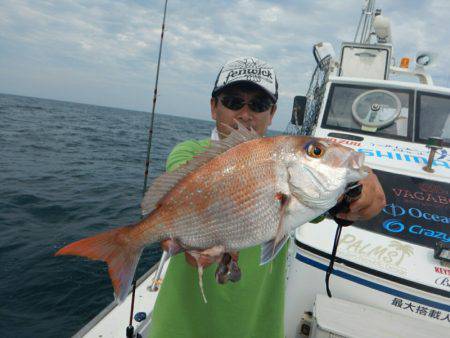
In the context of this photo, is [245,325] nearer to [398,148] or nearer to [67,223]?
[398,148]

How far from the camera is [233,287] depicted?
2186 mm

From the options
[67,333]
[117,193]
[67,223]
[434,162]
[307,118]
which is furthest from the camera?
[117,193]

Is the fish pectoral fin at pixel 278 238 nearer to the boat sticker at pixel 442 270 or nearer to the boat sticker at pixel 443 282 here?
the boat sticker at pixel 443 282

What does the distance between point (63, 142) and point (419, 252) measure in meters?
22.6

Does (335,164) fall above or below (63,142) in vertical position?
above

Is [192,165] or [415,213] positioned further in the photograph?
[415,213]

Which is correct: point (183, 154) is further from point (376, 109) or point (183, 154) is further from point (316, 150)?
point (376, 109)

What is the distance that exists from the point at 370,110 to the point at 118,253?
487 centimetres

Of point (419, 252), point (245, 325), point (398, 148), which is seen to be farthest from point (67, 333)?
point (398, 148)

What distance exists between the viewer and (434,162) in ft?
13.7

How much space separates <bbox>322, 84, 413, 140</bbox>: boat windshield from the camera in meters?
5.21

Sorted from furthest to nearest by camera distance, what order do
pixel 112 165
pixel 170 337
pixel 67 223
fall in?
pixel 112 165, pixel 67 223, pixel 170 337

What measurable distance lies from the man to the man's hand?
0.66 m

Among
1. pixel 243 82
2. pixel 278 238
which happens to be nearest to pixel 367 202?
pixel 278 238
